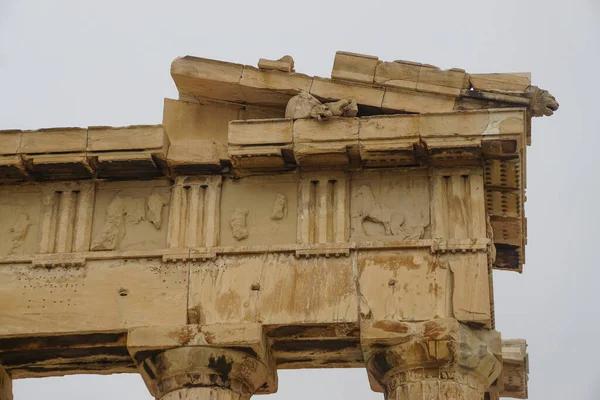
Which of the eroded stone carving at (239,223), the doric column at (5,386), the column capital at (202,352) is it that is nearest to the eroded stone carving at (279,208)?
the eroded stone carving at (239,223)

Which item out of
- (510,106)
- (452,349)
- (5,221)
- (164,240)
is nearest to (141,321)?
(164,240)

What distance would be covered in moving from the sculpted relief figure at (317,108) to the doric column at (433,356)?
2676 mm

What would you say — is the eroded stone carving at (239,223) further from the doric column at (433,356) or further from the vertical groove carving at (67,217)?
the doric column at (433,356)

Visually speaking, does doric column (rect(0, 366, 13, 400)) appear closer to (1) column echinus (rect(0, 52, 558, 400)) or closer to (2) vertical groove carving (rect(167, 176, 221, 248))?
(1) column echinus (rect(0, 52, 558, 400))

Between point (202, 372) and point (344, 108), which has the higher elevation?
point (344, 108)

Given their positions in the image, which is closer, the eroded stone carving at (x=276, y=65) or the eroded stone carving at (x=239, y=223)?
the eroded stone carving at (x=239, y=223)

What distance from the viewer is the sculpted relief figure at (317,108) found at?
20391 millimetres

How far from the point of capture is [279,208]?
20.6 meters

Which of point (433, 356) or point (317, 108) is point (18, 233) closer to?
point (317, 108)

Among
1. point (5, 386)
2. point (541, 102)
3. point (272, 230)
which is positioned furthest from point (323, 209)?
point (5, 386)

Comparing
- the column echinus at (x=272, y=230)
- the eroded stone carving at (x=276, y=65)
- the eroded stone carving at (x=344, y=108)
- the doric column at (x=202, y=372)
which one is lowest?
the doric column at (x=202, y=372)

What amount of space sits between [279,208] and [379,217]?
48.8 inches

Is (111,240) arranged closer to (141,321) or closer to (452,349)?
(141,321)

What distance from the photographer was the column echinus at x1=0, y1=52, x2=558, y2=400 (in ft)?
64.7
